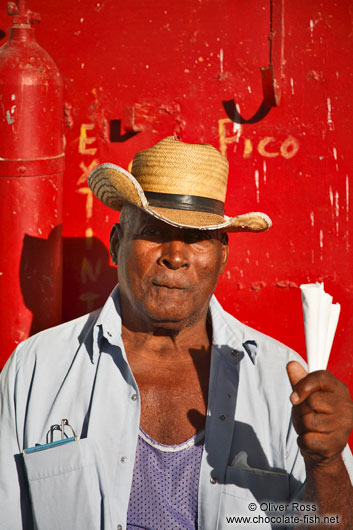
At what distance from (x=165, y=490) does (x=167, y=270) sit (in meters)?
0.90

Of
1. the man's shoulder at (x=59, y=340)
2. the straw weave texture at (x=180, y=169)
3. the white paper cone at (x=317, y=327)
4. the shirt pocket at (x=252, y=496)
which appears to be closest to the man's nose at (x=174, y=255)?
the straw weave texture at (x=180, y=169)

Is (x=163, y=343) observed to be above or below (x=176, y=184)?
below

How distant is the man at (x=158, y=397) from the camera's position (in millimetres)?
2754

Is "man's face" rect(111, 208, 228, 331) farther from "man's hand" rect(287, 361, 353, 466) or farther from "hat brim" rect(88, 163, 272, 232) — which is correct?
"man's hand" rect(287, 361, 353, 466)

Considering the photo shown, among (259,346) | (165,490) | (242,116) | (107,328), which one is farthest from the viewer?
(242,116)

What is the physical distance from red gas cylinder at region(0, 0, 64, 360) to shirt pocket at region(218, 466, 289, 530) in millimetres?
1249

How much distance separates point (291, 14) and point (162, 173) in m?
1.22

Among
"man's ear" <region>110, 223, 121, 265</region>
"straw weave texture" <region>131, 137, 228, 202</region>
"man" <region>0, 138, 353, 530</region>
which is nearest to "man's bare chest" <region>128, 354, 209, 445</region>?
"man" <region>0, 138, 353, 530</region>

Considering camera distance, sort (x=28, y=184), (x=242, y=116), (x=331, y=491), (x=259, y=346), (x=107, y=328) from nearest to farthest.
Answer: (x=331, y=491) < (x=107, y=328) < (x=259, y=346) < (x=28, y=184) < (x=242, y=116)

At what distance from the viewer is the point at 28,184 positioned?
3.31 meters

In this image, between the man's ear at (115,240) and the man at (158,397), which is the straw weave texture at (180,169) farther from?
the man's ear at (115,240)

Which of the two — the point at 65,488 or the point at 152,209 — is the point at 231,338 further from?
the point at 65,488

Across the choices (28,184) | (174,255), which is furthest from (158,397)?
(28,184)

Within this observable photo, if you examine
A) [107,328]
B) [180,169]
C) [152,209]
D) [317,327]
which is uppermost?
[180,169]
